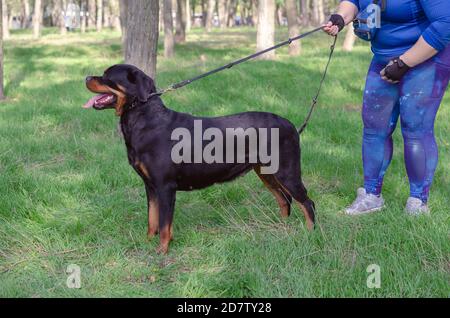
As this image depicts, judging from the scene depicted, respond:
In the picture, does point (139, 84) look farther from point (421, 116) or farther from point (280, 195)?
point (421, 116)

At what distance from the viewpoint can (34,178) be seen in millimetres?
5004

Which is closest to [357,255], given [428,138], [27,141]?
[428,138]

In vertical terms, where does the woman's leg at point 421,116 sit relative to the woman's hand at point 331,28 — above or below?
below

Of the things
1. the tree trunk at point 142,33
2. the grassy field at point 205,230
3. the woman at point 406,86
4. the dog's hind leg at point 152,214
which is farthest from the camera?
the tree trunk at point 142,33

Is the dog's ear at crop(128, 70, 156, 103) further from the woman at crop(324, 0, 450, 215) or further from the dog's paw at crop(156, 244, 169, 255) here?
the woman at crop(324, 0, 450, 215)

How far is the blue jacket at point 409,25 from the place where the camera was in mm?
3686

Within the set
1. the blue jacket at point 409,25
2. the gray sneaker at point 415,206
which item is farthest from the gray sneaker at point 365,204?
the blue jacket at point 409,25

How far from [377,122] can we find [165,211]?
1.96m

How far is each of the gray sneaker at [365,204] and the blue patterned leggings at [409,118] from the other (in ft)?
0.21

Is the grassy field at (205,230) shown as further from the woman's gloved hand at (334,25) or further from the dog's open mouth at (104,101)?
the woman's gloved hand at (334,25)

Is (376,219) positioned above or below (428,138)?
below

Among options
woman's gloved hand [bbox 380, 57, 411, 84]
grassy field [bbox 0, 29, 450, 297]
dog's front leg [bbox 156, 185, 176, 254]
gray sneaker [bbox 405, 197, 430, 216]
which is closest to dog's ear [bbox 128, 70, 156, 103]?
dog's front leg [bbox 156, 185, 176, 254]
